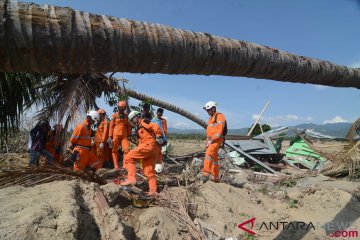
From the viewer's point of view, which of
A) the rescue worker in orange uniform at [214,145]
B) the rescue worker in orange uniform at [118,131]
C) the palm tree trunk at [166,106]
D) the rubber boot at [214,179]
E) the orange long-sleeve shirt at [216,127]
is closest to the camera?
the rubber boot at [214,179]

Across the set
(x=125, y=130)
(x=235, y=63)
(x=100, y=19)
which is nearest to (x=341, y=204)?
(x=125, y=130)

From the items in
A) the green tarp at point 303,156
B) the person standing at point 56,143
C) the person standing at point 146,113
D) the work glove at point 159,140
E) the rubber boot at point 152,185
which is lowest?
the green tarp at point 303,156

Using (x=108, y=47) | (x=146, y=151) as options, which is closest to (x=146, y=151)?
(x=146, y=151)

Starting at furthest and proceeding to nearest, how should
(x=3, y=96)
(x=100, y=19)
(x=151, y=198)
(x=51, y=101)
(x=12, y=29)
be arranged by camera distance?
(x=51, y=101), (x=3, y=96), (x=151, y=198), (x=100, y=19), (x=12, y=29)

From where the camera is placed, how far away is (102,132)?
966 cm

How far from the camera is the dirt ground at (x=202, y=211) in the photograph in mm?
3031

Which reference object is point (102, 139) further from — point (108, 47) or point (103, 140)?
point (108, 47)

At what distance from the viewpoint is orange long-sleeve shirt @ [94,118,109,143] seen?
9.29 meters

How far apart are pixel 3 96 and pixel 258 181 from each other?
6.91 meters

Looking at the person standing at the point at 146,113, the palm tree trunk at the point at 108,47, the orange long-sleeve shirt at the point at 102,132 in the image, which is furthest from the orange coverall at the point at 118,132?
the palm tree trunk at the point at 108,47

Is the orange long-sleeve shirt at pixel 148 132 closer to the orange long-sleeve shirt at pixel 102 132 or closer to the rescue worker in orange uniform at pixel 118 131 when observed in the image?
the rescue worker in orange uniform at pixel 118 131

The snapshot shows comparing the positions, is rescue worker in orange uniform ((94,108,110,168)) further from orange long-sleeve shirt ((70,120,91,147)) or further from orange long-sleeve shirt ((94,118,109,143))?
orange long-sleeve shirt ((70,120,91,147))

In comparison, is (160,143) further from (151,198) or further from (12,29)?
(12,29)

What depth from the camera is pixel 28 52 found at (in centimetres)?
123
